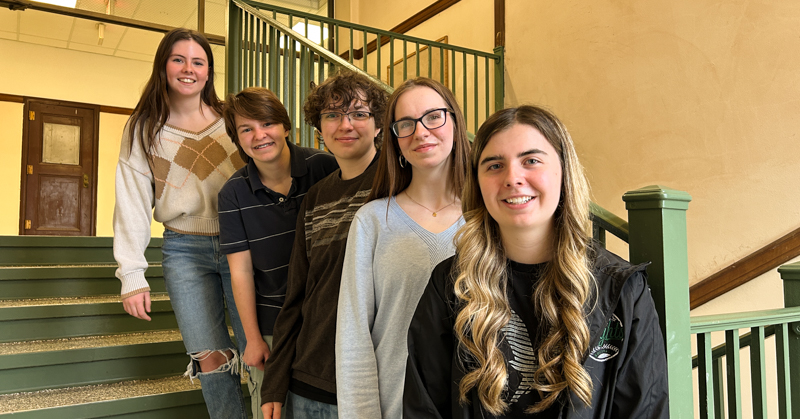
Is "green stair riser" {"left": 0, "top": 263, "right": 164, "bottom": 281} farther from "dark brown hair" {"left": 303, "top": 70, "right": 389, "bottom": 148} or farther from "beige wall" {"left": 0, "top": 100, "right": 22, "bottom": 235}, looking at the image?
"beige wall" {"left": 0, "top": 100, "right": 22, "bottom": 235}

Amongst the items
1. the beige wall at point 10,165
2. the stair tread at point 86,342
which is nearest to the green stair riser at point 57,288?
the stair tread at point 86,342

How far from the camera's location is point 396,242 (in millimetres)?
1183

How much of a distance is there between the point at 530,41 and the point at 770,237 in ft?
7.73

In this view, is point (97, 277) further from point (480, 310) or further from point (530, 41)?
point (530, 41)

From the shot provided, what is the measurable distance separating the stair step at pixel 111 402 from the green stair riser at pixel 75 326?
12.0 inches

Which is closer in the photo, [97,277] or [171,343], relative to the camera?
[171,343]

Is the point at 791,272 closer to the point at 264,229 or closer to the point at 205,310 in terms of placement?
the point at 264,229

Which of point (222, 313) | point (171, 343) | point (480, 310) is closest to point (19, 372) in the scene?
point (171, 343)

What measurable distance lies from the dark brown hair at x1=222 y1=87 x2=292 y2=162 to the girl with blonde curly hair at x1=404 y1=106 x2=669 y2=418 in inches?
28.8

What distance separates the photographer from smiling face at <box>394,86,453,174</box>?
3.86ft

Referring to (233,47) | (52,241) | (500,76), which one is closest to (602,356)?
(52,241)

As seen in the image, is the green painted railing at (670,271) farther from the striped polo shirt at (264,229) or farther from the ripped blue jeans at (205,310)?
the ripped blue jeans at (205,310)

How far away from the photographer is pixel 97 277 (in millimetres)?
2742

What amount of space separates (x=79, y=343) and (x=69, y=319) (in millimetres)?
148
